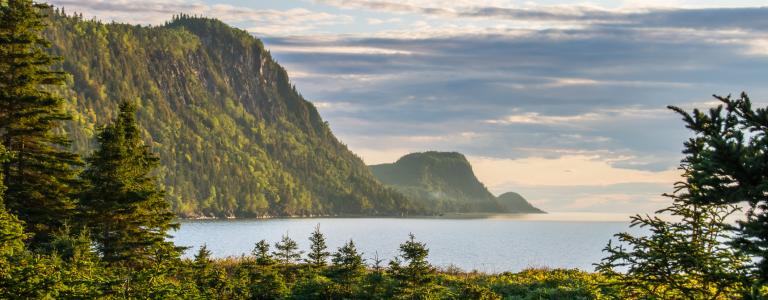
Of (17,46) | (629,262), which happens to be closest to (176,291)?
(629,262)

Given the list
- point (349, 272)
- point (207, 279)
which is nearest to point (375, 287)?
point (349, 272)

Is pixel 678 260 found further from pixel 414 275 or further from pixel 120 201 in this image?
pixel 120 201

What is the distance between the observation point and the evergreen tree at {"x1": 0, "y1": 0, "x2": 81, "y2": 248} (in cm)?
2997

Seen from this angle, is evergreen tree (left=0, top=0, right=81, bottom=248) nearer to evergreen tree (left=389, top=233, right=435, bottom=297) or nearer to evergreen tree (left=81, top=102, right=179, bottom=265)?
evergreen tree (left=81, top=102, right=179, bottom=265)

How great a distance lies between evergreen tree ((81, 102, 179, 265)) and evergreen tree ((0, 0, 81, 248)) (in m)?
0.88

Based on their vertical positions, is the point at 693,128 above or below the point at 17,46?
below

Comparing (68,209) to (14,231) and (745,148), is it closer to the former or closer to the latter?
(14,231)

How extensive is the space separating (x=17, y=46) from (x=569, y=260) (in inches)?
3497

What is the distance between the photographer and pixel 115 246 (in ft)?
100

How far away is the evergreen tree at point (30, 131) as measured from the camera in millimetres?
29969

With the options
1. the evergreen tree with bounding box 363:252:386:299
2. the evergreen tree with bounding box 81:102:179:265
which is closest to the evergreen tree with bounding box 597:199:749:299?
the evergreen tree with bounding box 363:252:386:299

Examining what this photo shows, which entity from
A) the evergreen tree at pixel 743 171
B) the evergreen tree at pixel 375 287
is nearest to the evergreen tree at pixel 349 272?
the evergreen tree at pixel 375 287

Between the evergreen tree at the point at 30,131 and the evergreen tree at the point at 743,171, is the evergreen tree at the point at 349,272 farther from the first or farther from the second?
the evergreen tree at the point at 743,171

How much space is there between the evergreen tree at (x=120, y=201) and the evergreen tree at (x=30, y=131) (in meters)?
0.88
